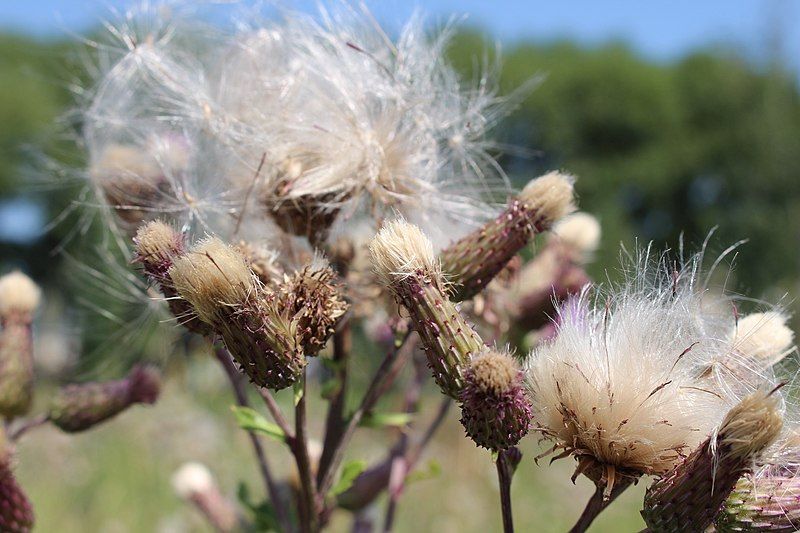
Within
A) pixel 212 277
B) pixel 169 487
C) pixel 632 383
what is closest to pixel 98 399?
pixel 212 277

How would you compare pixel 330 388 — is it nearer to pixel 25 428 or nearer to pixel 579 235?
pixel 25 428

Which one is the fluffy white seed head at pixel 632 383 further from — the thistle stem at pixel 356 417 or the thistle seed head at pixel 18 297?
the thistle seed head at pixel 18 297

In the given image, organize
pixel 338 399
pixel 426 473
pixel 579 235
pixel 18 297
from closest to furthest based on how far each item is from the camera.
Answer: pixel 338 399 → pixel 426 473 → pixel 18 297 → pixel 579 235

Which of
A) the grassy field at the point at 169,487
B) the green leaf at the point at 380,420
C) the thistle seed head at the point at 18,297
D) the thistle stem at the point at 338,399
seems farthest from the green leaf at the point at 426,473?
the grassy field at the point at 169,487

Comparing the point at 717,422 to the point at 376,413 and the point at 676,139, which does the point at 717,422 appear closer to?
the point at 376,413

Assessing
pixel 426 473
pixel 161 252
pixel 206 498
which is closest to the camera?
pixel 161 252

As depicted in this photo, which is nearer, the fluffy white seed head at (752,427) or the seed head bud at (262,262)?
the fluffy white seed head at (752,427)
